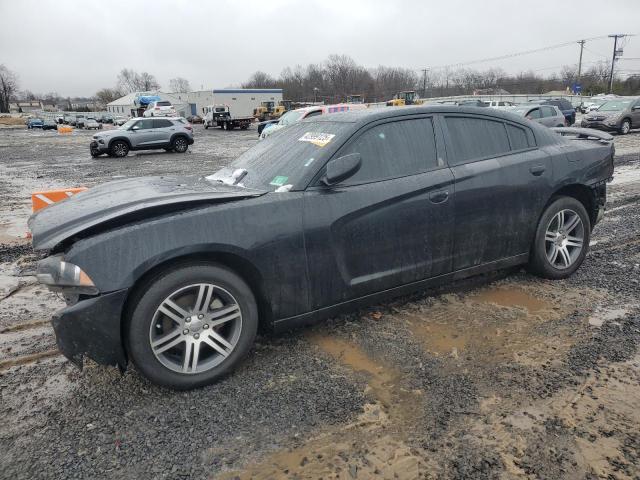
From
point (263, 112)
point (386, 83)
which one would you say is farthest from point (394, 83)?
point (263, 112)

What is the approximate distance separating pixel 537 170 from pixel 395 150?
143cm

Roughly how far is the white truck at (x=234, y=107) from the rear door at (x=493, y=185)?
40780 mm

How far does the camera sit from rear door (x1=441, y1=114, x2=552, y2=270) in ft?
12.4

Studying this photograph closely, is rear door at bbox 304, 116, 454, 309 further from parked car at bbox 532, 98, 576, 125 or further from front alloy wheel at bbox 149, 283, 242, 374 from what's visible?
parked car at bbox 532, 98, 576, 125

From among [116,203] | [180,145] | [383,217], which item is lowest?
[180,145]

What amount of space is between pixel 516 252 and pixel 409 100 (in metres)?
47.5

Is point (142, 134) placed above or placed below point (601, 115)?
above

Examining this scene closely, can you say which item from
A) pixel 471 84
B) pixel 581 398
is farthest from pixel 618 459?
pixel 471 84

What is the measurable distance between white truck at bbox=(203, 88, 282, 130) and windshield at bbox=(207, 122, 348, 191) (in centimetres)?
4048

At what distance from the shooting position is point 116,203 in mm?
3145

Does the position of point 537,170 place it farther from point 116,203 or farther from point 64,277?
point 64,277

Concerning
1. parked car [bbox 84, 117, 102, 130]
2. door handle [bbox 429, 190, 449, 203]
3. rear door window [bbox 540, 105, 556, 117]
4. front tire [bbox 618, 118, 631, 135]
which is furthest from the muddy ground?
parked car [bbox 84, 117, 102, 130]

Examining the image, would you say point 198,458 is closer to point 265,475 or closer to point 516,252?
point 265,475

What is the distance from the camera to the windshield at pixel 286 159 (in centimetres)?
334
